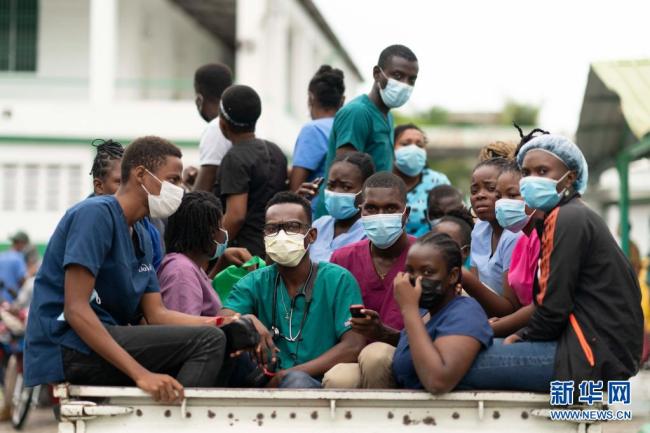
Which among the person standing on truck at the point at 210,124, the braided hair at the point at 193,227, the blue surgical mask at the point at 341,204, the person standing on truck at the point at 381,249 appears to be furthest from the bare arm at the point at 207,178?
the person standing on truck at the point at 381,249

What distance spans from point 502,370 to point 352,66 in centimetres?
3411

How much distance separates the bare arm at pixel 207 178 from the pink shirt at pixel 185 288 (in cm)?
179

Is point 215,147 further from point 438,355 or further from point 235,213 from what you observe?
point 438,355

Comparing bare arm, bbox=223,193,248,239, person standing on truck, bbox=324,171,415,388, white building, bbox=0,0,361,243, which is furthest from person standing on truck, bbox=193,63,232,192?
white building, bbox=0,0,361,243

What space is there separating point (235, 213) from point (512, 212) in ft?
Result: 6.36

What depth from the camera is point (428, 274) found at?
5.05 m

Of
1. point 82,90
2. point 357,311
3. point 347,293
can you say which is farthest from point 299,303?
point 82,90

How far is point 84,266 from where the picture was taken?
488cm

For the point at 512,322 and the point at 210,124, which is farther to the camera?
the point at 210,124

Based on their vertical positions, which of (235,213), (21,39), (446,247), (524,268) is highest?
(21,39)

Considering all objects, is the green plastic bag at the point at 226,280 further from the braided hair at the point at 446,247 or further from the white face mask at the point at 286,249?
the braided hair at the point at 446,247

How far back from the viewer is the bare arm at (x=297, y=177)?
7645 millimetres

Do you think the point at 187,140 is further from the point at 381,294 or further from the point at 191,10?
the point at 381,294

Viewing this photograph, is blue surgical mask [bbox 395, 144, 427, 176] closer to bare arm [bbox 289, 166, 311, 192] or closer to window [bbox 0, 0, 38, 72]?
bare arm [bbox 289, 166, 311, 192]
